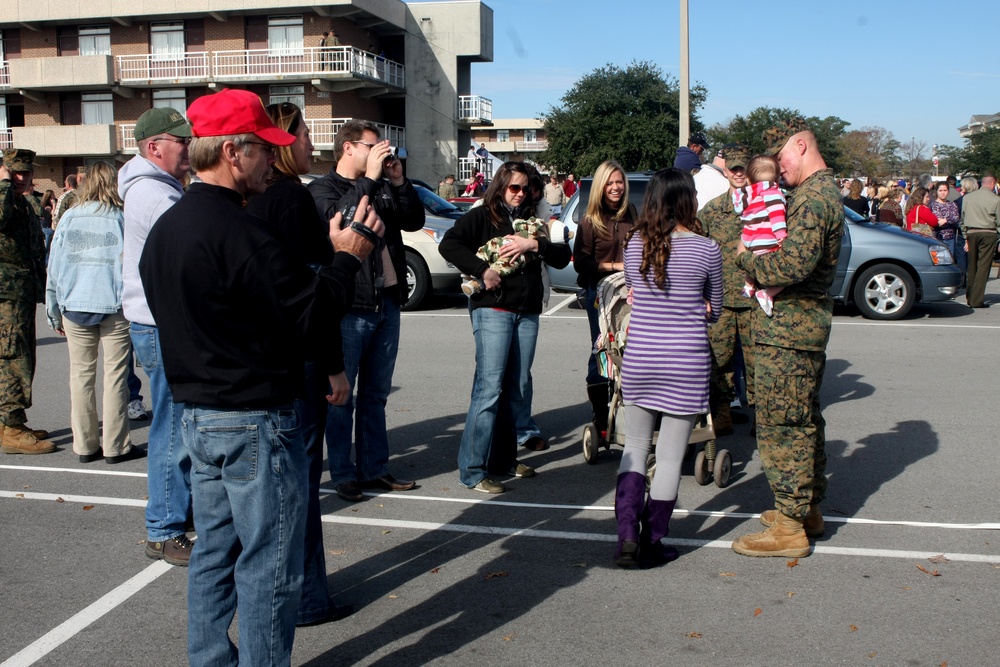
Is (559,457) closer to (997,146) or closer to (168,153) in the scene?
(168,153)

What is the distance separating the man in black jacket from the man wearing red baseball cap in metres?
2.08

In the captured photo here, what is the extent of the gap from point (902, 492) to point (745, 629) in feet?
7.61

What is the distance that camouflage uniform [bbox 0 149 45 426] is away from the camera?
6.79 meters

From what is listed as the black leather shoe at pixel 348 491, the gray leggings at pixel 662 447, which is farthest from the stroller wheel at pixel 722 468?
the black leather shoe at pixel 348 491

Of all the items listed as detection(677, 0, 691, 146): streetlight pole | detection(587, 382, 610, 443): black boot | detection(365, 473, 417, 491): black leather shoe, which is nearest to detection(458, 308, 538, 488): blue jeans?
detection(365, 473, 417, 491): black leather shoe

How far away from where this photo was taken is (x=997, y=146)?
45844mm

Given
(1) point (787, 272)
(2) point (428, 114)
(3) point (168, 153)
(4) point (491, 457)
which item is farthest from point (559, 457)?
(2) point (428, 114)

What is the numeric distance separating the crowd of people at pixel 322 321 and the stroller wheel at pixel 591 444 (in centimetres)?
45

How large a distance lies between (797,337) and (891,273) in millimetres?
9244

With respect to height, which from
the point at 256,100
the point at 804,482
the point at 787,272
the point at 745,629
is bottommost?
the point at 745,629

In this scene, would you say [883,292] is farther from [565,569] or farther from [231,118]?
[231,118]

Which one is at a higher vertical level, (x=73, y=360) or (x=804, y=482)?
(x=73, y=360)

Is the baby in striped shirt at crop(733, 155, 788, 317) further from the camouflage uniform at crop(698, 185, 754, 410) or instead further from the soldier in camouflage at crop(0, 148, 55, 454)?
the soldier in camouflage at crop(0, 148, 55, 454)

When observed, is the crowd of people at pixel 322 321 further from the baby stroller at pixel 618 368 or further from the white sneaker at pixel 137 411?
the white sneaker at pixel 137 411
